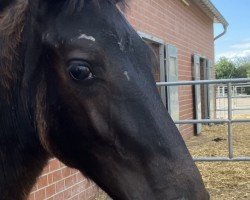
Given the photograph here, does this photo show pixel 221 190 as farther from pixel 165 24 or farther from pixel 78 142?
pixel 78 142

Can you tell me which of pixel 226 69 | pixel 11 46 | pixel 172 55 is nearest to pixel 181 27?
pixel 172 55

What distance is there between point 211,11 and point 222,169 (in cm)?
861

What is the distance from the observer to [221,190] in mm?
6395

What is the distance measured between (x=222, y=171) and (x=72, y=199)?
335 cm

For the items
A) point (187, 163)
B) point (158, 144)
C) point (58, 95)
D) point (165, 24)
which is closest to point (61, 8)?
point (58, 95)

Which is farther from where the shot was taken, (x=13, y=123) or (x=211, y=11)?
(x=211, y=11)

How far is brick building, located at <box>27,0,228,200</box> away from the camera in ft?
15.9

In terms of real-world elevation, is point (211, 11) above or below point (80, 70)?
above

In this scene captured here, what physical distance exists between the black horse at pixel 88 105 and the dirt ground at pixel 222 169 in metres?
3.44

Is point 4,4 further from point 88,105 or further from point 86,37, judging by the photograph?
point 88,105

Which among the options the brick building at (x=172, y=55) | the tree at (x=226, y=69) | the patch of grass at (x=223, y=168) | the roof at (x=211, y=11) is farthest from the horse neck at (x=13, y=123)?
the tree at (x=226, y=69)

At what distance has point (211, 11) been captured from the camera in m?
15.1

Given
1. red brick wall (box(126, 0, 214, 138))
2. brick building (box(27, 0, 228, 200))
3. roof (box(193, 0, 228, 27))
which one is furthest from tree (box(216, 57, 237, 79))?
red brick wall (box(126, 0, 214, 138))

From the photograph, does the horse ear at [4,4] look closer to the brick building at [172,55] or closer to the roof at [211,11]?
the brick building at [172,55]
